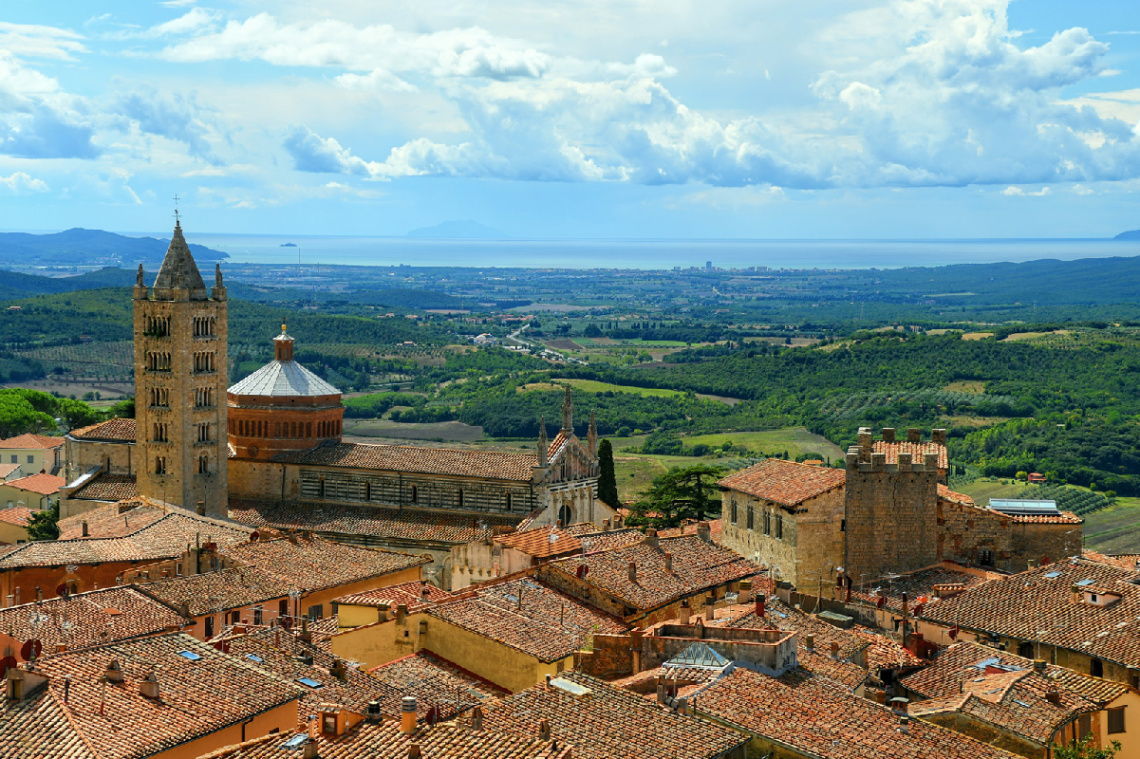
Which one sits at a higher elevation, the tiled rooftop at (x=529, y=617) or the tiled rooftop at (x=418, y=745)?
the tiled rooftop at (x=418, y=745)

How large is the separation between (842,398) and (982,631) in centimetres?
10954

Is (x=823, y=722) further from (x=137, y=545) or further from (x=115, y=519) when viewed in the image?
(x=115, y=519)

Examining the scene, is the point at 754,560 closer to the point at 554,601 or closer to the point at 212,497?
the point at 554,601

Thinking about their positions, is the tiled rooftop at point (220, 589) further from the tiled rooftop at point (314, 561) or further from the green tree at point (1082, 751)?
the green tree at point (1082, 751)

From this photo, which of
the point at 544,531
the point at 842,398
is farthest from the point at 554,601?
the point at 842,398

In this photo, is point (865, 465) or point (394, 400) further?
point (394, 400)

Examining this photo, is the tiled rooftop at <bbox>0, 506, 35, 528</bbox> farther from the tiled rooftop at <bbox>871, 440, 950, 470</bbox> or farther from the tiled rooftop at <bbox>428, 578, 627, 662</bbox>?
the tiled rooftop at <bbox>871, 440, 950, 470</bbox>

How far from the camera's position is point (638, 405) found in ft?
489

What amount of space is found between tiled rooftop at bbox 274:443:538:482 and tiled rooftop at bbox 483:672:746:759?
1055 inches

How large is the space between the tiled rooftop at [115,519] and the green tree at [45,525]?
97 centimetres

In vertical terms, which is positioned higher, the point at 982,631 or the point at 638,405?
the point at 982,631

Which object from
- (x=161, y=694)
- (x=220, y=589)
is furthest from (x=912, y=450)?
(x=161, y=694)

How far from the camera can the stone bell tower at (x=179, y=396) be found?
55531mm

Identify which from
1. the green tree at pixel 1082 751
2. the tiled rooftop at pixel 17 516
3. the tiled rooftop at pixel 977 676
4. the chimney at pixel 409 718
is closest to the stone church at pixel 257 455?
the tiled rooftop at pixel 17 516
